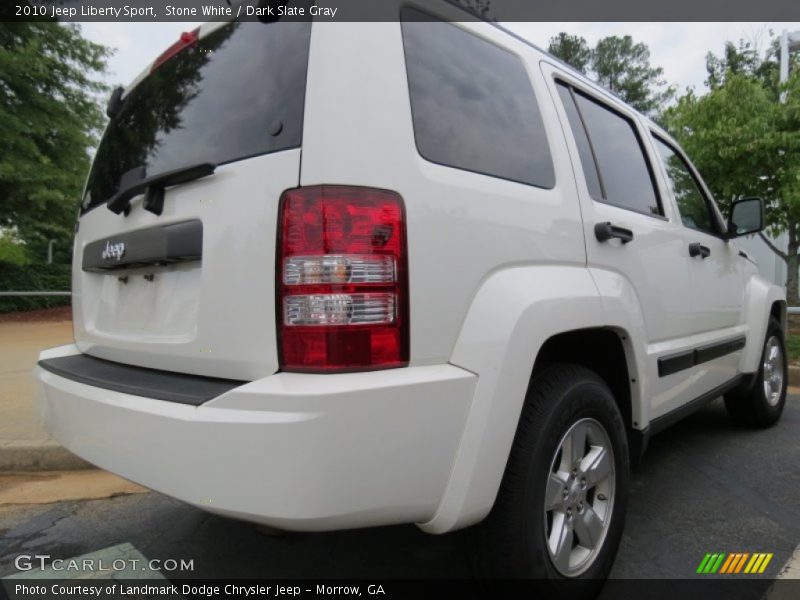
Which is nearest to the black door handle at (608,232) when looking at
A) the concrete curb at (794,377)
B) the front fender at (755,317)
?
the front fender at (755,317)

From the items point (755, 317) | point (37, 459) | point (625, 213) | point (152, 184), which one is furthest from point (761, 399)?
point (37, 459)

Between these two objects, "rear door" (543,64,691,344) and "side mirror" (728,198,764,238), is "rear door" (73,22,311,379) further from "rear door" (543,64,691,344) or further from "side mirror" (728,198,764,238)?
"side mirror" (728,198,764,238)

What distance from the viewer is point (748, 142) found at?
26.1 ft

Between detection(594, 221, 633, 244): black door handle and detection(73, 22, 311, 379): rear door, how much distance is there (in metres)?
1.17

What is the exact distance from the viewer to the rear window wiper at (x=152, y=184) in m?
1.58

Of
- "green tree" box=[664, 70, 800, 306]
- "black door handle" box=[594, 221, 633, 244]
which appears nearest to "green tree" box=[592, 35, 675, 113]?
"green tree" box=[664, 70, 800, 306]

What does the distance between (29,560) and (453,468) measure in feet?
6.65

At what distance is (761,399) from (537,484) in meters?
3.08

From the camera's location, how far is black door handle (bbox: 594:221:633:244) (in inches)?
80.2

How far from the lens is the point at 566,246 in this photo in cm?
188

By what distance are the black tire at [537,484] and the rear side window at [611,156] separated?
2.60 feet

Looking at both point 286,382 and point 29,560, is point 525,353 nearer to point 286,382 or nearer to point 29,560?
point 286,382

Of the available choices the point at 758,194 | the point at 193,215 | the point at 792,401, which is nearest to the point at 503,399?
the point at 193,215

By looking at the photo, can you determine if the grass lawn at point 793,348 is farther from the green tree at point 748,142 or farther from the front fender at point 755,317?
the front fender at point 755,317
